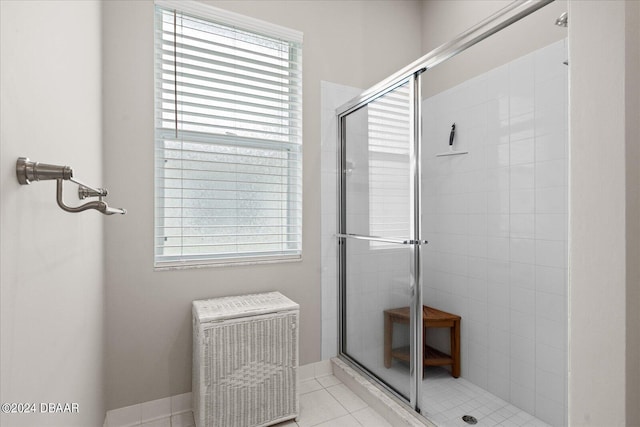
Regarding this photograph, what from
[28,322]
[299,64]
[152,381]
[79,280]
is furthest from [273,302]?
[299,64]

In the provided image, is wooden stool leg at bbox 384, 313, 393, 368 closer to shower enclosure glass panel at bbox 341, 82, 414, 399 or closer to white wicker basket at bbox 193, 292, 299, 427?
shower enclosure glass panel at bbox 341, 82, 414, 399

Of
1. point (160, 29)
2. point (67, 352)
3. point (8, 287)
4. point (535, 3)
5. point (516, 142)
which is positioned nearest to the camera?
point (8, 287)

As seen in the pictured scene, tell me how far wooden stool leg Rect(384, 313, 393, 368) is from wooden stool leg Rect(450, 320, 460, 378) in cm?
58

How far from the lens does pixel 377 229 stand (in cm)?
193

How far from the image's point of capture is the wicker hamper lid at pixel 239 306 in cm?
158

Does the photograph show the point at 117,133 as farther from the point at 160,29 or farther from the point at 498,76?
the point at 498,76

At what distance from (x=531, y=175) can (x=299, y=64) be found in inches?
62.1

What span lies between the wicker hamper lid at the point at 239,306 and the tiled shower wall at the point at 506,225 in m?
0.98

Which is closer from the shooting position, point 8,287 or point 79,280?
point 8,287

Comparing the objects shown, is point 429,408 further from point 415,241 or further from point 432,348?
point 415,241

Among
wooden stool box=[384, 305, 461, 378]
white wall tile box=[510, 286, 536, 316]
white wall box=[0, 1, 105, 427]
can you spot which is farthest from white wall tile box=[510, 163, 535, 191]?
white wall box=[0, 1, 105, 427]

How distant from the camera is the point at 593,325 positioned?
780mm

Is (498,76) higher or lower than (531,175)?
higher

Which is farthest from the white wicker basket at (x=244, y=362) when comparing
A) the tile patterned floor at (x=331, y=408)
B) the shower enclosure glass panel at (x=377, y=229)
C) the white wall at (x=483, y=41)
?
the white wall at (x=483, y=41)
